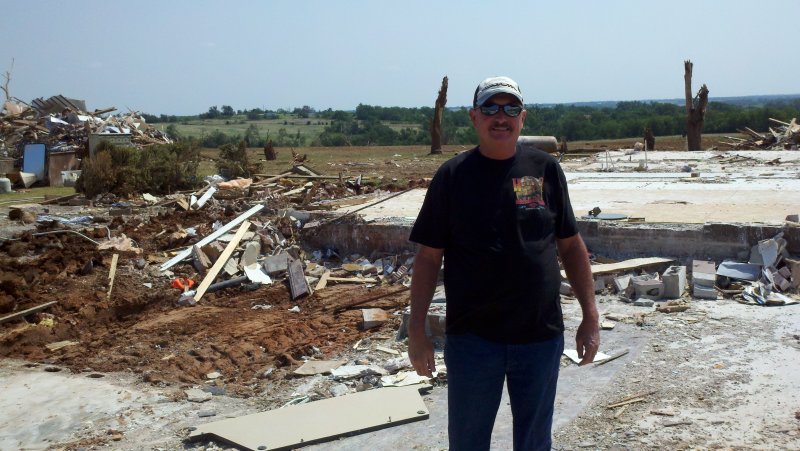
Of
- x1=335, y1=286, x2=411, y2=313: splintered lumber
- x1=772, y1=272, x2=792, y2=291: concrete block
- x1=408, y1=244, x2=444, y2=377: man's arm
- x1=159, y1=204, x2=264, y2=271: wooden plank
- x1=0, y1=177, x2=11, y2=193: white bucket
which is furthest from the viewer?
x1=0, y1=177, x2=11, y2=193: white bucket

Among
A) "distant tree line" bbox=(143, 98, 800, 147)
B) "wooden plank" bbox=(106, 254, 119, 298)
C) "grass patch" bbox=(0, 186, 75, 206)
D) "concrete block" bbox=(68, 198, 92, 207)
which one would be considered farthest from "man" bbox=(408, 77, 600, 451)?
"distant tree line" bbox=(143, 98, 800, 147)

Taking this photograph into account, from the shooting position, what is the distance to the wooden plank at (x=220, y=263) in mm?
10105

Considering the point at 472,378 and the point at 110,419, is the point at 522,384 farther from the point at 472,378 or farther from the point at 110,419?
the point at 110,419

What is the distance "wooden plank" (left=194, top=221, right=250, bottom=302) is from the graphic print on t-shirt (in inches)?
291

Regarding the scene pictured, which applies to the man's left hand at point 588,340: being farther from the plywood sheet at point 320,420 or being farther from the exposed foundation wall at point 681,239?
the exposed foundation wall at point 681,239

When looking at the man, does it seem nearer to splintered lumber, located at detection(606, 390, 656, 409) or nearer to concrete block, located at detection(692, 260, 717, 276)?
splintered lumber, located at detection(606, 390, 656, 409)

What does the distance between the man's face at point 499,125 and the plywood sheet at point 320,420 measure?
2.63 meters

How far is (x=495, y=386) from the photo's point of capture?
11.0 ft

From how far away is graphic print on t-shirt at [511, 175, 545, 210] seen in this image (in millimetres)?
3271

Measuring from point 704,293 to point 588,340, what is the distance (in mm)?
4508

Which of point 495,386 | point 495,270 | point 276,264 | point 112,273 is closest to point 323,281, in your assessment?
point 276,264

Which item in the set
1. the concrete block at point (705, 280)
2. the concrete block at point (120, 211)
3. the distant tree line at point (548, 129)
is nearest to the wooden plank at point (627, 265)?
the concrete block at point (705, 280)

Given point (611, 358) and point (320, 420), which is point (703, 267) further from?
point (320, 420)

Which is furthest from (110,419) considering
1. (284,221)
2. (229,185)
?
(229,185)
